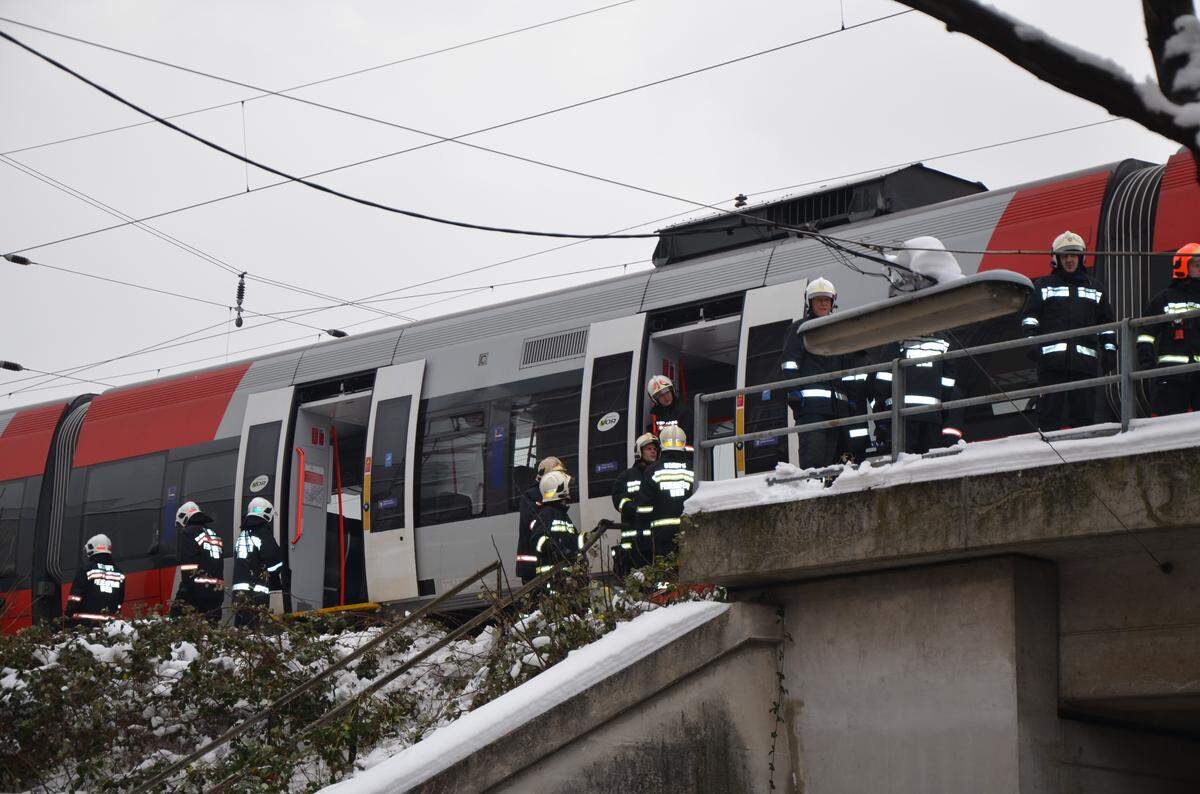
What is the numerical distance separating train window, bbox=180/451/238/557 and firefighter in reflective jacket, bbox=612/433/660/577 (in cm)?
690

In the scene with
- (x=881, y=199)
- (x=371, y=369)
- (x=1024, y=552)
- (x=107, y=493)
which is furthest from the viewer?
(x=107, y=493)

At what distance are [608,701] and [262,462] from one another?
960 centimetres

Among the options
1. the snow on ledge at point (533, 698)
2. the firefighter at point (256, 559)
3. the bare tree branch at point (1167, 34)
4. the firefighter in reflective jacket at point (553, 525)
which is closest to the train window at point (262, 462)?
the firefighter at point (256, 559)

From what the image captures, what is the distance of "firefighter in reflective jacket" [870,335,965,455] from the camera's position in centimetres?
1109

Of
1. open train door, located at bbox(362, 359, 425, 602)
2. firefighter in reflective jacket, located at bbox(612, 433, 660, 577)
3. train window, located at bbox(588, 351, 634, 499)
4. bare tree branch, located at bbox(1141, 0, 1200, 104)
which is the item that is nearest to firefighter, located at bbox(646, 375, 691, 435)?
firefighter in reflective jacket, located at bbox(612, 433, 660, 577)

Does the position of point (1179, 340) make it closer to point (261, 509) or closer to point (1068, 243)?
point (1068, 243)

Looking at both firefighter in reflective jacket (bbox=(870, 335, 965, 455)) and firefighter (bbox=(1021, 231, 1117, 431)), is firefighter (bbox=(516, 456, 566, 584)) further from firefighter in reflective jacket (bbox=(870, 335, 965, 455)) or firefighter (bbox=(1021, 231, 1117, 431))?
firefighter (bbox=(1021, 231, 1117, 431))

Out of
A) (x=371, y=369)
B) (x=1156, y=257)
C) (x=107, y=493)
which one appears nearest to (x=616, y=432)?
(x=371, y=369)

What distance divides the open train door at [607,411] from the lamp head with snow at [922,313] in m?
6.26

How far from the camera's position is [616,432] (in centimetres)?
1498

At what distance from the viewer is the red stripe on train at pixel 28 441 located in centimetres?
2102

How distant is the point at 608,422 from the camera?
49.6 feet

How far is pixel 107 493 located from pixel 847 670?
1262 centimetres

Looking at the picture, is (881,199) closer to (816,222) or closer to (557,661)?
(816,222)
